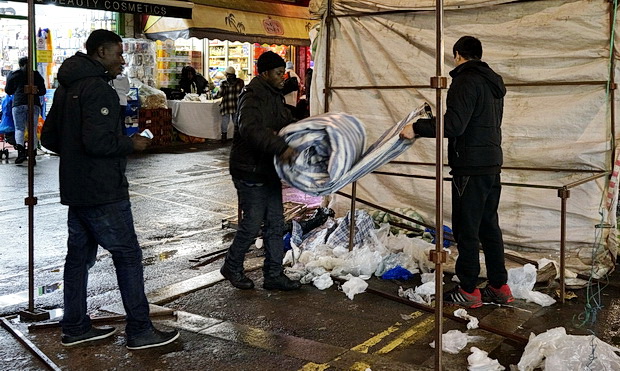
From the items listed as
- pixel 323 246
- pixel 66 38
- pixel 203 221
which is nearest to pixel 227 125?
pixel 66 38

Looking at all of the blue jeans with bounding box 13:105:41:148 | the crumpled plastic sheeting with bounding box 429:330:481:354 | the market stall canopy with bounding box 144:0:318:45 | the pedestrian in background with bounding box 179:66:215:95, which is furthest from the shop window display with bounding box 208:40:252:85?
the crumpled plastic sheeting with bounding box 429:330:481:354

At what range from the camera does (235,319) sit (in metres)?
5.71

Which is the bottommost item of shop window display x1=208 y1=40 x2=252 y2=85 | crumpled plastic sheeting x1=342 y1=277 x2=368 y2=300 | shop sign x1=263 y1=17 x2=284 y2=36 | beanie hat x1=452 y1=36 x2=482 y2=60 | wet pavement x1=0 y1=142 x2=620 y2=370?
wet pavement x1=0 y1=142 x2=620 y2=370

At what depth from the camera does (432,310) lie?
5.94 meters

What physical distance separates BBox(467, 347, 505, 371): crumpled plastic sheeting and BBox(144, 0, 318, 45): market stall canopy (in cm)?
1313

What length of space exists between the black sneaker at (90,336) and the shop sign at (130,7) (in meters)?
8.86

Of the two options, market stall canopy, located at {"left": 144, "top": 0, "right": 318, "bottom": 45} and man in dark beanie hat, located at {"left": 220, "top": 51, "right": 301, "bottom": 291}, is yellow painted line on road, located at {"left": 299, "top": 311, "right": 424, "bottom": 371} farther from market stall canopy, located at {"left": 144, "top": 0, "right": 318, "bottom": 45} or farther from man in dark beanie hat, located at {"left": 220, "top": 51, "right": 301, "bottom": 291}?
market stall canopy, located at {"left": 144, "top": 0, "right": 318, "bottom": 45}

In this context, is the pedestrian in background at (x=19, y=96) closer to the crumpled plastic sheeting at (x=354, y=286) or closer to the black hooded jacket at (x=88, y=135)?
the crumpled plastic sheeting at (x=354, y=286)

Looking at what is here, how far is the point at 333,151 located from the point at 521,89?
10.8 ft

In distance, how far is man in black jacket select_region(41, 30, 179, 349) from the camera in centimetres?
459

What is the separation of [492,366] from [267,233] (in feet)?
8.05

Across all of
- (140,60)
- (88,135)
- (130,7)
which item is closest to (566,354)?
(88,135)

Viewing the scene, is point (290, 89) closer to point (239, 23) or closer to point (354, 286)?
point (239, 23)

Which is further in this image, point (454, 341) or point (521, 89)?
point (521, 89)
